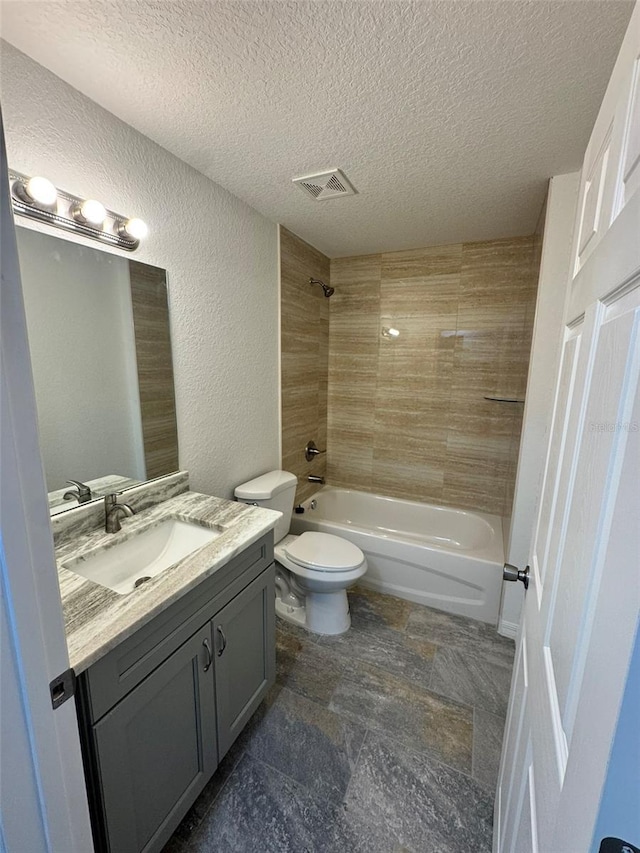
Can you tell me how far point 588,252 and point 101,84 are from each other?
1491 mm

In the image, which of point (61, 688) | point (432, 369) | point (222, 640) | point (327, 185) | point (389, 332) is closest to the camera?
point (61, 688)

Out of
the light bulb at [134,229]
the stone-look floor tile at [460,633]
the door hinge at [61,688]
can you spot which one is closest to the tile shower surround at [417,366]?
the stone-look floor tile at [460,633]

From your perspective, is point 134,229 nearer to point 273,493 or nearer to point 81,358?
point 81,358

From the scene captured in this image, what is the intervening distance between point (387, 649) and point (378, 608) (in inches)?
13.5

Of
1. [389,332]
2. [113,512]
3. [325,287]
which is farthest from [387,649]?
[325,287]

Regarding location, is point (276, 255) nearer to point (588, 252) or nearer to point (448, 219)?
point (448, 219)

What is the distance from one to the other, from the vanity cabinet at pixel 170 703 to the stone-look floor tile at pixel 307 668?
0.31 m

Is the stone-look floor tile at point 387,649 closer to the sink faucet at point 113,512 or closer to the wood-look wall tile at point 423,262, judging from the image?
the sink faucet at point 113,512

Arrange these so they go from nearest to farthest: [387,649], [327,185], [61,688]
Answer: [61,688] → [327,185] → [387,649]

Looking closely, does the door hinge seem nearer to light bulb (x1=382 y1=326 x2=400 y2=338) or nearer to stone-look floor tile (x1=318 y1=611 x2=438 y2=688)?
stone-look floor tile (x1=318 y1=611 x2=438 y2=688)

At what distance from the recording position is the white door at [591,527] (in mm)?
357

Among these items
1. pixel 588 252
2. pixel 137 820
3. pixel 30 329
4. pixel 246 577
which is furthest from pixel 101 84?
pixel 137 820

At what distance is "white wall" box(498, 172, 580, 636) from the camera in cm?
164

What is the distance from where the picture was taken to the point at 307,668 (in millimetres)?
1791
